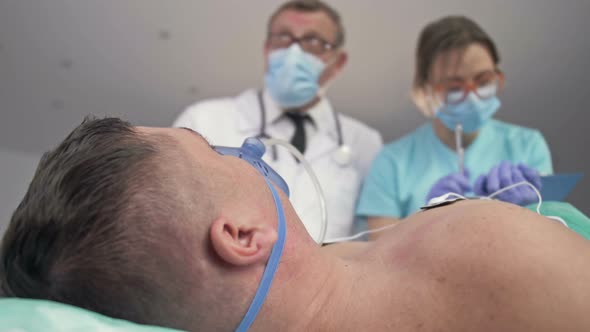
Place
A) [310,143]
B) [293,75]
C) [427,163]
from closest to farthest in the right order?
[427,163] < [293,75] < [310,143]

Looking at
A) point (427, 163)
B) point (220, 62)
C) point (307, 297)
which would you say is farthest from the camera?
point (220, 62)

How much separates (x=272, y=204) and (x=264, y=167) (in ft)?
0.45

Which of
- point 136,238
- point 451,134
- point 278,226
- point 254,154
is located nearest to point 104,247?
point 136,238

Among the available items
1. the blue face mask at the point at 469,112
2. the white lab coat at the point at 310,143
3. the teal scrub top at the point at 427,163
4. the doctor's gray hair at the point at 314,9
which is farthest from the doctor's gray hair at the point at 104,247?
the doctor's gray hair at the point at 314,9

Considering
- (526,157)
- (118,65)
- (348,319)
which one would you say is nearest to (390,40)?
(526,157)

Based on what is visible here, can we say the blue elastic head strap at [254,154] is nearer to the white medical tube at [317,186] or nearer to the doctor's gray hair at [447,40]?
the white medical tube at [317,186]

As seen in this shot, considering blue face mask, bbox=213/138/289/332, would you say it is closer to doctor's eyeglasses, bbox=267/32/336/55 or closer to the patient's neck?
the patient's neck

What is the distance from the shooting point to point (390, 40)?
2.38 m

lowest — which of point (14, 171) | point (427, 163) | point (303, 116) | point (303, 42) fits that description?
point (14, 171)

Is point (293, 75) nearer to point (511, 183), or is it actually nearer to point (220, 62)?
point (220, 62)

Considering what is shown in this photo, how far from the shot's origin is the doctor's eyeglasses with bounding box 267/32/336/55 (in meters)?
2.07

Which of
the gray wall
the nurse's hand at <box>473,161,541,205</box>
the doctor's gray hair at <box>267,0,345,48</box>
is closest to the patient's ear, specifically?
the nurse's hand at <box>473,161,541,205</box>

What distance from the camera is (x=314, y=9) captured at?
2164mm

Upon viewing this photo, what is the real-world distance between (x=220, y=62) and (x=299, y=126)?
2.12ft
